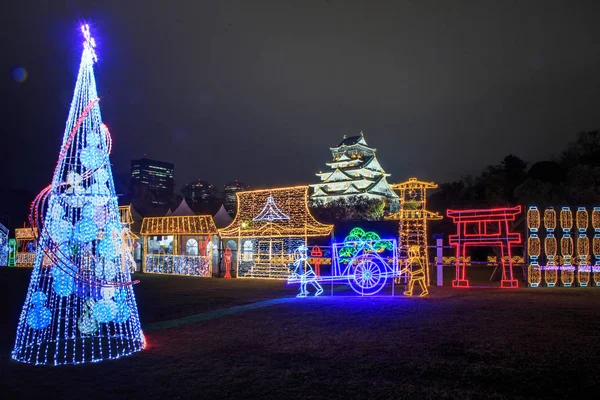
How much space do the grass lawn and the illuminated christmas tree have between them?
2.16 ft

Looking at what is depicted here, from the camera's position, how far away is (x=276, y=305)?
12328 mm

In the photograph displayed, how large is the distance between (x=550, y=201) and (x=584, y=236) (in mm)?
13342

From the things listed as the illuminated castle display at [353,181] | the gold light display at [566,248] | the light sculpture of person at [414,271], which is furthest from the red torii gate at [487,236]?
the illuminated castle display at [353,181]

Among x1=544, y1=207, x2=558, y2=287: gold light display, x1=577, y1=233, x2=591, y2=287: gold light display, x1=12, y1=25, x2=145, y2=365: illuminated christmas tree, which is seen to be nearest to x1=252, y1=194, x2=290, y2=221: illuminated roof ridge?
x1=544, y1=207, x2=558, y2=287: gold light display

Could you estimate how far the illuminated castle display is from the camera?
59291mm

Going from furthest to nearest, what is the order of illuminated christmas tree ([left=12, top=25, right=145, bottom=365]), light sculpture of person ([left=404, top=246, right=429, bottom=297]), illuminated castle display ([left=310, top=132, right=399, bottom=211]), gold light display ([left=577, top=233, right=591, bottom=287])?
illuminated castle display ([left=310, top=132, right=399, bottom=211])
gold light display ([left=577, top=233, right=591, bottom=287])
light sculpture of person ([left=404, top=246, right=429, bottom=297])
illuminated christmas tree ([left=12, top=25, right=145, bottom=365])

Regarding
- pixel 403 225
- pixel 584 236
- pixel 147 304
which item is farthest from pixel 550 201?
pixel 147 304

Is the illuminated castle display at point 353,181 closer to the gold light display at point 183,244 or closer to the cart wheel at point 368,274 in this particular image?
the gold light display at point 183,244

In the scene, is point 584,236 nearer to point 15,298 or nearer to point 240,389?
point 240,389

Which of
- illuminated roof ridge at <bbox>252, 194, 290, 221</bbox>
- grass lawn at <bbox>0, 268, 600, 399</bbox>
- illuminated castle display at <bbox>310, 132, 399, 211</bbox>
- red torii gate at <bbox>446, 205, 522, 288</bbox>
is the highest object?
illuminated castle display at <bbox>310, 132, 399, 211</bbox>

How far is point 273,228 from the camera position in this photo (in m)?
20.9

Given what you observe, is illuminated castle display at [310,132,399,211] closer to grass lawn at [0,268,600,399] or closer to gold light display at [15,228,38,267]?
gold light display at [15,228,38,267]

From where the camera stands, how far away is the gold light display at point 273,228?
20.3 metres

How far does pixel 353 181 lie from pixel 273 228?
41.4 metres
